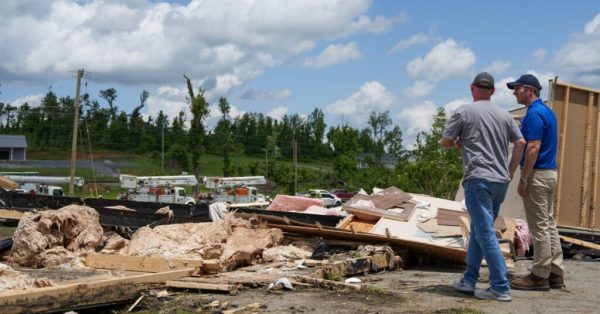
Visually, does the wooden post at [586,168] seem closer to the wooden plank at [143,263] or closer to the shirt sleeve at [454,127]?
the shirt sleeve at [454,127]

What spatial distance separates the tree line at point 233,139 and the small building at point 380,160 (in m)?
0.39

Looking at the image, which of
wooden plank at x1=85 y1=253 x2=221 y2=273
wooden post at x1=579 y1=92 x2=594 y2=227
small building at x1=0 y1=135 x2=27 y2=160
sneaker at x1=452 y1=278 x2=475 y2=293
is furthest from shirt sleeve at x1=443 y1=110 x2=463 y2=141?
small building at x1=0 y1=135 x2=27 y2=160

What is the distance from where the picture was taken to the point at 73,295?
5645mm

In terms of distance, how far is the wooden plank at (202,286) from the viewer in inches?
251

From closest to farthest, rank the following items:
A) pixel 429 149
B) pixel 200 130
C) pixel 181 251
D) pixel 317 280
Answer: pixel 317 280 < pixel 181 251 < pixel 429 149 < pixel 200 130

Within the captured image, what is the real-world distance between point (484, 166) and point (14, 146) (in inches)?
3190

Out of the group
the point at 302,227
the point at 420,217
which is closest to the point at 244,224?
the point at 302,227

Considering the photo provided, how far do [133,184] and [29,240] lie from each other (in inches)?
1321

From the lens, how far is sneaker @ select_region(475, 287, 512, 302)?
6281mm

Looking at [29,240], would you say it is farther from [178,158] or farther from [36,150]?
[36,150]

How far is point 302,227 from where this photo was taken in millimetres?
9672

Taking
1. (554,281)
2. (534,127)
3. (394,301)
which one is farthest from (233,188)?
(394,301)

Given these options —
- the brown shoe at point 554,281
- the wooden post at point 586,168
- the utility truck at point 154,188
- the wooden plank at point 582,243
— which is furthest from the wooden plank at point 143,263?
the utility truck at point 154,188

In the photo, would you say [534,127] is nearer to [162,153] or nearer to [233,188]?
[233,188]
